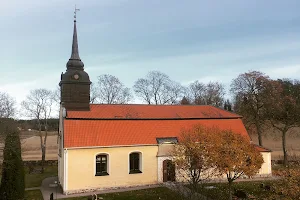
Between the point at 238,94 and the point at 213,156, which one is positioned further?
the point at 238,94

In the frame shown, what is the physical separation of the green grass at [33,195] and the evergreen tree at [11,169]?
4.65ft

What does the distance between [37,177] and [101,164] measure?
1103cm

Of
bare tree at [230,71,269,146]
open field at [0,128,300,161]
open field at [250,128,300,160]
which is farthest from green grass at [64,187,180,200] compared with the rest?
open field at [0,128,300,161]

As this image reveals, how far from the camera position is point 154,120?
2820 centimetres

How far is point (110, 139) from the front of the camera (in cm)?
2531

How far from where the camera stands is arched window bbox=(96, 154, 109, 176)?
2484cm

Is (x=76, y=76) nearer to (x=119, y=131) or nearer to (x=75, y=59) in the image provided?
(x=75, y=59)

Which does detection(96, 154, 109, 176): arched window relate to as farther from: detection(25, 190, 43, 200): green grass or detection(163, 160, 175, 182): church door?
detection(163, 160, 175, 182): church door

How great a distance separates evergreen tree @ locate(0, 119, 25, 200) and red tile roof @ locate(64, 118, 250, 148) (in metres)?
3.91

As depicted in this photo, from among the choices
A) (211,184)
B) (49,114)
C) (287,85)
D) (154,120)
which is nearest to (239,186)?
(211,184)

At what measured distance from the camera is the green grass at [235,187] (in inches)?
820

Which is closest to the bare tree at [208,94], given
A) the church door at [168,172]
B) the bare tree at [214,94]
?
the bare tree at [214,94]

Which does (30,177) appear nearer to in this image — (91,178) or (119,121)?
(91,178)

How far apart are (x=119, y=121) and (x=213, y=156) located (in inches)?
437
